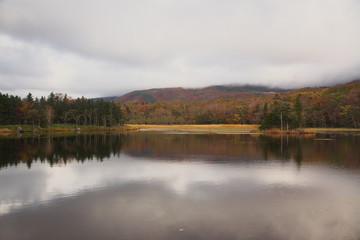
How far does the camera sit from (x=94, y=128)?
316ft

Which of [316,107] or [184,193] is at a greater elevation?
[316,107]

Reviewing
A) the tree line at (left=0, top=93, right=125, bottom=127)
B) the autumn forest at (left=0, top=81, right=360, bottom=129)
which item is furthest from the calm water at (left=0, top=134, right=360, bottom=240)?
the tree line at (left=0, top=93, right=125, bottom=127)

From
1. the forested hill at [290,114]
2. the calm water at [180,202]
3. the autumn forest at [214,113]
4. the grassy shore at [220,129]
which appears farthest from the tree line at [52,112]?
the calm water at [180,202]

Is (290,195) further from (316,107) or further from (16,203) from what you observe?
(316,107)

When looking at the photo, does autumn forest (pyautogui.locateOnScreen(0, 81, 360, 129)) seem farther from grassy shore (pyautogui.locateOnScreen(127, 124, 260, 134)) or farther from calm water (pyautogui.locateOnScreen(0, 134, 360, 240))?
calm water (pyautogui.locateOnScreen(0, 134, 360, 240))

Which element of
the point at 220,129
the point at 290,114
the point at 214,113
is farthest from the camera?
the point at 214,113

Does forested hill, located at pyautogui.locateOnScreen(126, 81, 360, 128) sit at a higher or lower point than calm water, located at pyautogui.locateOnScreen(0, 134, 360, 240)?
higher

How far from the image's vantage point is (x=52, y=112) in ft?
293

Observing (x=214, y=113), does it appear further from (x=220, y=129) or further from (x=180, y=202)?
(x=180, y=202)

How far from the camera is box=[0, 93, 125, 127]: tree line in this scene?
268 feet

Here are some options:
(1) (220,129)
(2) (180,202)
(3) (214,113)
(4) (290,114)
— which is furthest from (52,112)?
(2) (180,202)

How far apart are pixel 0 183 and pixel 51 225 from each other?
8463mm

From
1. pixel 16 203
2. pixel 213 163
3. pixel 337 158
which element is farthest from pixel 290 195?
pixel 337 158

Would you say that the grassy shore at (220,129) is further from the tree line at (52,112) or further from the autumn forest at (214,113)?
the tree line at (52,112)
